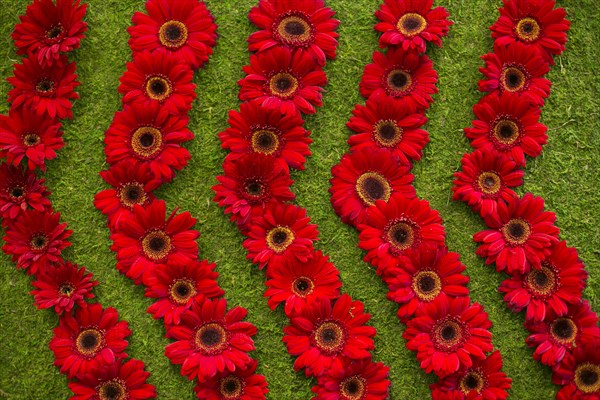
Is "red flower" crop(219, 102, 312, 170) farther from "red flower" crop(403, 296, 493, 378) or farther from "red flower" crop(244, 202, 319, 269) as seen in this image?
"red flower" crop(403, 296, 493, 378)

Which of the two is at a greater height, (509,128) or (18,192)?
(509,128)

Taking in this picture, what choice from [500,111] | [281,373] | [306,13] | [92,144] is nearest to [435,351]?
[281,373]

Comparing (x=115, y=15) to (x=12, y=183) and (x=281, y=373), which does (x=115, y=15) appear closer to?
(x=12, y=183)

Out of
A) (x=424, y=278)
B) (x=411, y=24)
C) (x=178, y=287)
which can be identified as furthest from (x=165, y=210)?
(x=411, y=24)

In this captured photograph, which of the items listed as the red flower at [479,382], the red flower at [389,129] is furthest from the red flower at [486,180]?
the red flower at [479,382]

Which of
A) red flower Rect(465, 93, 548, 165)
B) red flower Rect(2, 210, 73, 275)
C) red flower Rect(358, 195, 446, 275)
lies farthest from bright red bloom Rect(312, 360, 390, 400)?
red flower Rect(2, 210, 73, 275)

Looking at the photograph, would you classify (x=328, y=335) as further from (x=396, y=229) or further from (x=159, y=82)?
(x=159, y=82)
